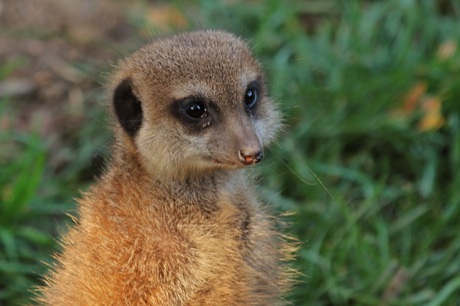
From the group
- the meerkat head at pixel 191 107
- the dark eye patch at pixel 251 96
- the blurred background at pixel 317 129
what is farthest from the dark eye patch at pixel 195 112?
the blurred background at pixel 317 129

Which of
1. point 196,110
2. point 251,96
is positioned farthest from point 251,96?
point 196,110

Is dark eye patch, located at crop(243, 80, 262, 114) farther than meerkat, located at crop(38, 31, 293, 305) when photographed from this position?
Yes

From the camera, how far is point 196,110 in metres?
3.12

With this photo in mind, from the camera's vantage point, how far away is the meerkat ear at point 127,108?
3.27 m

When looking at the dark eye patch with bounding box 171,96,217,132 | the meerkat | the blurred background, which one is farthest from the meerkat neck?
the blurred background

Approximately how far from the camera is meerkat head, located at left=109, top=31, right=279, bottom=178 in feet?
10.2

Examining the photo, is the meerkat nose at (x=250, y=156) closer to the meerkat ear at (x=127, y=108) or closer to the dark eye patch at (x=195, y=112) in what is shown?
the dark eye patch at (x=195, y=112)

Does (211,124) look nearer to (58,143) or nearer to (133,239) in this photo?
(133,239)

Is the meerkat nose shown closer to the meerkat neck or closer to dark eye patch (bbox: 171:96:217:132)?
dark eye patch (bbox: 171:96:217:132)

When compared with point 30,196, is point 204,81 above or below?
above

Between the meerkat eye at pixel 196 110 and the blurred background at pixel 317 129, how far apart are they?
61 centimetres

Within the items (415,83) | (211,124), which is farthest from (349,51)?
(211,124)

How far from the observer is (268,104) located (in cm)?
340

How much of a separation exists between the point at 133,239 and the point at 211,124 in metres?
0.48
